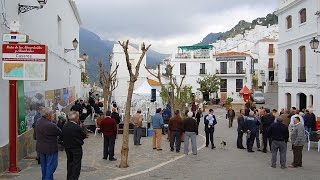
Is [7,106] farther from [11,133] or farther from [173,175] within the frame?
[173,175]

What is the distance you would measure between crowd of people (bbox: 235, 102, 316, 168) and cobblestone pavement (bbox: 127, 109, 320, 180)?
0.41 meters

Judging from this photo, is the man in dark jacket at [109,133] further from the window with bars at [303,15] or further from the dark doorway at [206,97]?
the dark doorway at [206,97]

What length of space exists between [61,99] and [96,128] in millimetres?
2768

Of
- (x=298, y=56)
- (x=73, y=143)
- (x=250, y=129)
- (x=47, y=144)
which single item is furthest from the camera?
(x=298, y=56)

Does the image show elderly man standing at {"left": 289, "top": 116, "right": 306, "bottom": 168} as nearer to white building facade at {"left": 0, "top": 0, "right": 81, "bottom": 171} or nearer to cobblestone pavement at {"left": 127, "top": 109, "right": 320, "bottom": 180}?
cobblestone pavement at {"left": 127, "top": 109, "right": 320, "bottom": 180}

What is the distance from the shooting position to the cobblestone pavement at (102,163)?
36.3 feet

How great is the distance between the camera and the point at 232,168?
12.8 metres

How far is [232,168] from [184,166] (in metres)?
1.46

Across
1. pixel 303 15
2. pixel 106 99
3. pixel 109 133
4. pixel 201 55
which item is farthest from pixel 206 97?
pixel 109 133

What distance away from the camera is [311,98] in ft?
81.8

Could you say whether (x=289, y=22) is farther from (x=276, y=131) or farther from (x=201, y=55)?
(x=201, y=55)

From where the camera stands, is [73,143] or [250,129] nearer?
[73,143]

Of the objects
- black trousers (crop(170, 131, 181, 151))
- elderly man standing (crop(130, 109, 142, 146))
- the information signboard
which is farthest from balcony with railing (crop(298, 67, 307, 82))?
the information signboard

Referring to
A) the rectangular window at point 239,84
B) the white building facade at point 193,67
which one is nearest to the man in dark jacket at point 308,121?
the rectangular window at point 239,84
